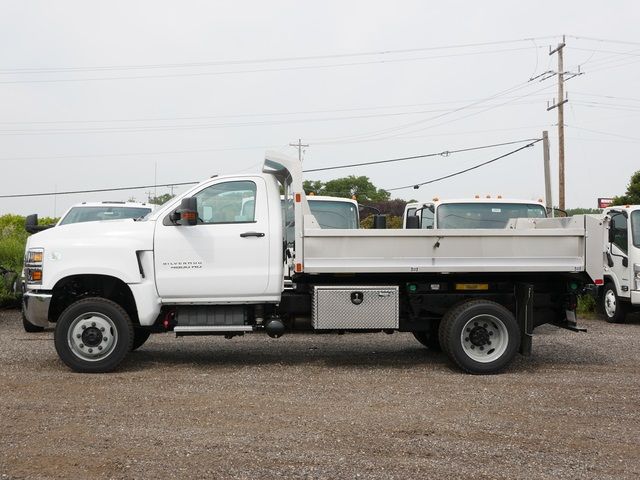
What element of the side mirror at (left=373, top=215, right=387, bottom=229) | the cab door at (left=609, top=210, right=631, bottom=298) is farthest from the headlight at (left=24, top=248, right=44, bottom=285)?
the cab door at (left=609, top=210, right=631, bottom=298)

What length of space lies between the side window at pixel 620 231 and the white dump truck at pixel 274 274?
5.94 meters

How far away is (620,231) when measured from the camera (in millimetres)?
14594

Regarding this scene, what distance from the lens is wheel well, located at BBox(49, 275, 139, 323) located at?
8.91 m

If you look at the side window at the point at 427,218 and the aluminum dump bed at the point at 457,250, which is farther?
the side window at the point at 427,218

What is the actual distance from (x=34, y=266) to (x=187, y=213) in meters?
1.84

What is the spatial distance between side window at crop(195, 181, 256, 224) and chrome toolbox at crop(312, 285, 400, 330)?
3.94 feet

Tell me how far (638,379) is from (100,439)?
5.81 m

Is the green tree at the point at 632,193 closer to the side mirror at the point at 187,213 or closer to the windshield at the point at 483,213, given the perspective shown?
the windshield at the point at 483,213

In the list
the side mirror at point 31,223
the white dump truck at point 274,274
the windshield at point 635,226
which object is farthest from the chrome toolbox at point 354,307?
the windshield at point 635,226

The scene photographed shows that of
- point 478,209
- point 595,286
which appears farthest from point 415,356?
point 478,209

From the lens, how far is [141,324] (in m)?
8.81

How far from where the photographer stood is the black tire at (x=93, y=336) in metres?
8.62

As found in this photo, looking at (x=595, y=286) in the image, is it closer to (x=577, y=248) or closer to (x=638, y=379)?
(x=577, y=248)

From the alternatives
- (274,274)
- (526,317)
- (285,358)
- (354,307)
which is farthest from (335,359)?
(526,317)
